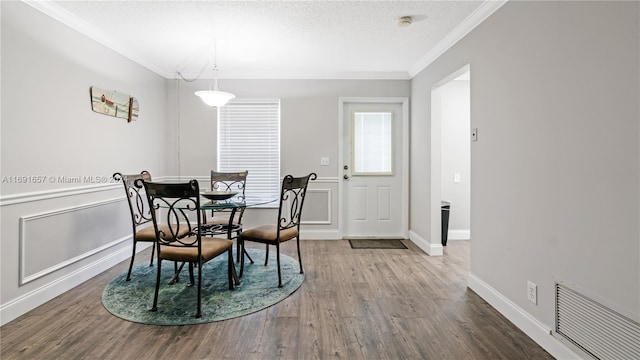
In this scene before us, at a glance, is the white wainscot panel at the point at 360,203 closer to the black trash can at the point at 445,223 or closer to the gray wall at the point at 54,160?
the black trash can at the point at 445,223

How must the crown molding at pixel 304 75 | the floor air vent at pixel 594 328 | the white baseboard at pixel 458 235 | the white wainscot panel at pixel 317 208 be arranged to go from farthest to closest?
the white baseboard at pixel 458 235
the white wainscot panel at pixel 317 208
the crown molding at pixel 304 75
the floor air vent at pixel 594 328

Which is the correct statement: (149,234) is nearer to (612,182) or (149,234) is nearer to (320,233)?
(320,233)

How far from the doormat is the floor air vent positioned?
239cm

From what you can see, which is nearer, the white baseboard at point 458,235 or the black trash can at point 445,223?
the black trash can at point 445,223

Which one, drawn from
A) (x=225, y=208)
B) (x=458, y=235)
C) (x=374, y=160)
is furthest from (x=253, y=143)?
(x=458, y=235)

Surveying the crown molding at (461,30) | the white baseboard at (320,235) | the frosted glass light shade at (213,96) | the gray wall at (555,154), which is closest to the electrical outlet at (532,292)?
the gray wall at (555,154)

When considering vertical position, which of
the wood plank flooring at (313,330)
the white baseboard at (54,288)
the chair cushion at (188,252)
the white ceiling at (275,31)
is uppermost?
the white ceiling at (275,31)

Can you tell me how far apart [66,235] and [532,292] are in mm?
3663

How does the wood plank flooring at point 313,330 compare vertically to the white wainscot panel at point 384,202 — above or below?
below

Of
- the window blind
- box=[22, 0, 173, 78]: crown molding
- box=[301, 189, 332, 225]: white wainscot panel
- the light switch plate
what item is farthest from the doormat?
box=[22, 0, 173, 78]: crown molding

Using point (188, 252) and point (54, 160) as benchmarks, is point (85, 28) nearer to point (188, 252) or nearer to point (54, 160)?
point (54, 160)

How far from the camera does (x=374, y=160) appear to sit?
4.59 meters

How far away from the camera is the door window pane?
15.1 ft

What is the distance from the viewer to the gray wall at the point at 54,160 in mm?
2199
